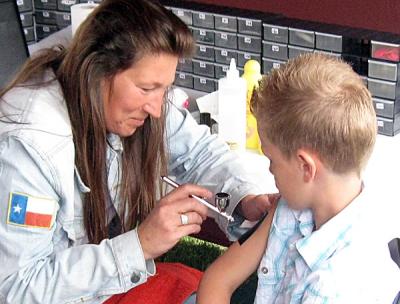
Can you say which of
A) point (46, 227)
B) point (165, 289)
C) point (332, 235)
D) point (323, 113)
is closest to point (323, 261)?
point (332, 235)

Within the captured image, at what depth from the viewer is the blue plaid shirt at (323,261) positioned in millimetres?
1306

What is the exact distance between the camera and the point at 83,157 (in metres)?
1.69

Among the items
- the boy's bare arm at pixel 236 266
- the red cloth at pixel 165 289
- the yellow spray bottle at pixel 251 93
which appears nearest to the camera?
the boy's bare arm at pixel 236 266

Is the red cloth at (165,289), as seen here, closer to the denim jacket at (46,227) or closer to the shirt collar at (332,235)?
the denim jacket at (46,227)

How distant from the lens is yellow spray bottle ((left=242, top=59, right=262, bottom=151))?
2.17 metres

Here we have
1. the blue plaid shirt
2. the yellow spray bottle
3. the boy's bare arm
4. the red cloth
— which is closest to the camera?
the blue plaid shirt

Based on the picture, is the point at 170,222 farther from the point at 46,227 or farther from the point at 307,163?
the point at 307,163

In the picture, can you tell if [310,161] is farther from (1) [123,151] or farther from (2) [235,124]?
(2) [235,124]

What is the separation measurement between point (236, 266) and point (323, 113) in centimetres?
41

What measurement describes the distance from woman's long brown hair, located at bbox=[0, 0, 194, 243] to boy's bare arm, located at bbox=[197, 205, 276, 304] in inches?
13.7

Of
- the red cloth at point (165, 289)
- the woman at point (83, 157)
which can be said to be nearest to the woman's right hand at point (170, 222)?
the woman at point (83, 157)

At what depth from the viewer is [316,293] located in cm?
131

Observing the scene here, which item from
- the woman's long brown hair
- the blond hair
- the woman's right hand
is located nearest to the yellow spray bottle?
the woman's long brown hair

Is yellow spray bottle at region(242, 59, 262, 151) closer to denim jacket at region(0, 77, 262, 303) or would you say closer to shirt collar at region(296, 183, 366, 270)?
denim jacket at region(0, 77, 262, 303)
